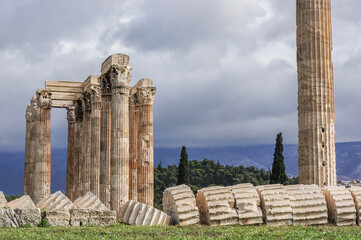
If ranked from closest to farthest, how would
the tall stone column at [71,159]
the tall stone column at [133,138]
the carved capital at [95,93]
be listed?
the carved capital at [95,93], the tall stone column at [133,138], the tall stone column at [71,159]

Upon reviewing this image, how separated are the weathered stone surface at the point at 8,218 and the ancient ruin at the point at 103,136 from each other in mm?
13610

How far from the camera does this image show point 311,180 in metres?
22.8

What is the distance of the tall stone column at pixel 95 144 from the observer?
37.2 metres

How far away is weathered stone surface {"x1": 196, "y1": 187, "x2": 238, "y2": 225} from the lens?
60.5ft

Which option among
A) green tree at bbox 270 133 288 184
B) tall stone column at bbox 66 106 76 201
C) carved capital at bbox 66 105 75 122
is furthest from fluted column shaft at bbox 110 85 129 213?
green tree at bbox 270 133 288 184

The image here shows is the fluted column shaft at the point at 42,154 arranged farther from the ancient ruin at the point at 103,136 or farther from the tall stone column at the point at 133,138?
the tall stone column at the point at 133,138

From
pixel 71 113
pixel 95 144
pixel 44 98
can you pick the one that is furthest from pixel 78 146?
pixel 95 144

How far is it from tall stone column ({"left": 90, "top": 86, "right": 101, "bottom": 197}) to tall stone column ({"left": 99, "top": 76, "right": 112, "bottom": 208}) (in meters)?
1.09

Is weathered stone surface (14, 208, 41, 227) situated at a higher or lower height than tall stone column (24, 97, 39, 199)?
lower

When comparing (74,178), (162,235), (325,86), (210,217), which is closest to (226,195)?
(210,217)

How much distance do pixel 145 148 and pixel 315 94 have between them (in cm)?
1782

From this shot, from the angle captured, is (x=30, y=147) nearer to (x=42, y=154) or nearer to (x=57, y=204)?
(x=42, y=154)

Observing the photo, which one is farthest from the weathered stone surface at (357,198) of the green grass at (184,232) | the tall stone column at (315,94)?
the tall stone column at (315,94)

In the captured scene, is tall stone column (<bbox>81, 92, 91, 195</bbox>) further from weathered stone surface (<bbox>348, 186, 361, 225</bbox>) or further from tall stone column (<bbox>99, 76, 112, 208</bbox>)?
weathered stone surface (<bbox>348, 186, 361, 225</bbox>)
